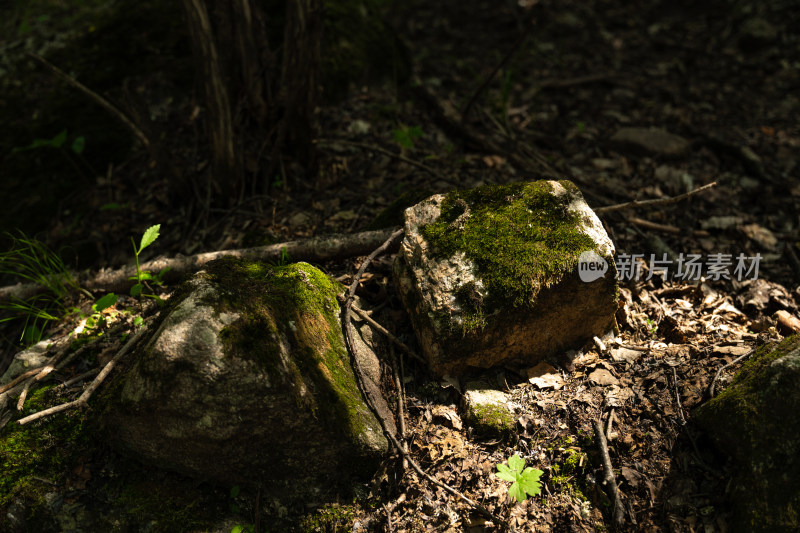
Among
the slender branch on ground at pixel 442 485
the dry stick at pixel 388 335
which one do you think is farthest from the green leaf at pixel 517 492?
the dry stick at pixel 388 335

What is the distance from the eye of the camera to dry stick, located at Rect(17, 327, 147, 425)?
228 centimetres

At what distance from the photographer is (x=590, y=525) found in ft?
7.18

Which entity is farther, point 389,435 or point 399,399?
point 399,399

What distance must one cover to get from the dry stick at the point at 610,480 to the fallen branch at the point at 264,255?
5.11 ft

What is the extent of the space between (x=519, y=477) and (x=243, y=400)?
1.28 metres

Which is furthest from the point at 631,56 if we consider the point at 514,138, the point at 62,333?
the point at 62,333

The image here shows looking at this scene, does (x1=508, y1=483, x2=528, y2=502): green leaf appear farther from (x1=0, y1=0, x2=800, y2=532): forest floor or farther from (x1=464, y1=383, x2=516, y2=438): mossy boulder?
(x1=464, y1=383, x2=516, y2=438): mossy boulder

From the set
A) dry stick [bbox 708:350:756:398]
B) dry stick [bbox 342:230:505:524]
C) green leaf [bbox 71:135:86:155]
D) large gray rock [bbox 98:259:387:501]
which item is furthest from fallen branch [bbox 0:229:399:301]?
dry stick [bbox 708:350:756:398]

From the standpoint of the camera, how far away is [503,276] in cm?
253

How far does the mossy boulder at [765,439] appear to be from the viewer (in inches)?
77.9

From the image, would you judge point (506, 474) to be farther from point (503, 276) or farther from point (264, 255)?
point (264, 255)

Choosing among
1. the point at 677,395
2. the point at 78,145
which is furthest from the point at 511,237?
the point at 78,145

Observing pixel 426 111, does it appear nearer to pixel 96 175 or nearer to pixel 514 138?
pixel 514 138

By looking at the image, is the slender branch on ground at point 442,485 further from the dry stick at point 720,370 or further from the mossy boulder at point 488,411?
the dry stick at point 720,370
